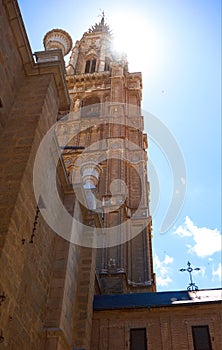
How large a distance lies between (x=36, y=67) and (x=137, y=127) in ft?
73.1

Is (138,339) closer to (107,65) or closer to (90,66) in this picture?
(107,65)

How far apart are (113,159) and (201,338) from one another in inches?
674

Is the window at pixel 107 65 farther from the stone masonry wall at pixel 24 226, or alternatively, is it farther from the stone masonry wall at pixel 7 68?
the stone masonry wall at pixel 7 68

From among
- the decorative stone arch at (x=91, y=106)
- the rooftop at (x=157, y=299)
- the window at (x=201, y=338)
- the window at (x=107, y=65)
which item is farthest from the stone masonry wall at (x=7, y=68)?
the window at (x=107, y=65)

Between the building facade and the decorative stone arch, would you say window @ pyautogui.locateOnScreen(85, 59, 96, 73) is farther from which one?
the building facade

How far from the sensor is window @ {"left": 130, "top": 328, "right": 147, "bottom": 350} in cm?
1243

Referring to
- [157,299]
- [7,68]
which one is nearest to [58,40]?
[7,68]

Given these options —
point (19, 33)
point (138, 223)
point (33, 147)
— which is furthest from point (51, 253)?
point (138, 223)

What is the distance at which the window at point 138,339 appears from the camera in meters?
12.4

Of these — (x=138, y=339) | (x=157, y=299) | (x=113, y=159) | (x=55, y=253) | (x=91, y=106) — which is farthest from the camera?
(x=91, y=106)

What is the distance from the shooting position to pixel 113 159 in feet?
91.8

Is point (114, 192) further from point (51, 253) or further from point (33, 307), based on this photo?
point (33, 307)

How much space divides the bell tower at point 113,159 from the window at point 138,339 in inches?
169

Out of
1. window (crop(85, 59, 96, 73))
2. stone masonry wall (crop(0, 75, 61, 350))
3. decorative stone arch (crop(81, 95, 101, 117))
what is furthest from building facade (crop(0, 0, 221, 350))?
window (crop(85, 59, 96, 73))
